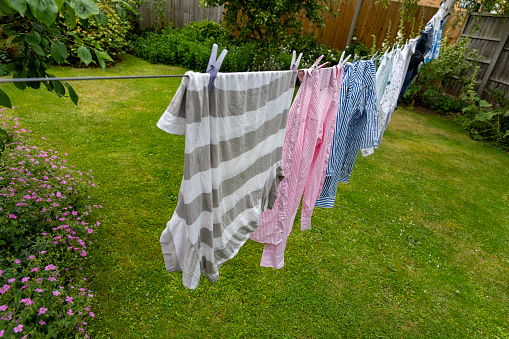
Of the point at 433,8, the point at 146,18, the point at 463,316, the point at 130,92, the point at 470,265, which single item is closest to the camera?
the point at 463,316

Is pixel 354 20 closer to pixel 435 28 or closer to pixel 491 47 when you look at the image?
pixel 491 47

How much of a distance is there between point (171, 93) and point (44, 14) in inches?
197

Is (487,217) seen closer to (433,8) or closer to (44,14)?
(44,14)

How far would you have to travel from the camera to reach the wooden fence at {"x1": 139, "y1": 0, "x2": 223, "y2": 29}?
809cm

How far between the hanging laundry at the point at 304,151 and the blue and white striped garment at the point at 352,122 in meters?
0.12

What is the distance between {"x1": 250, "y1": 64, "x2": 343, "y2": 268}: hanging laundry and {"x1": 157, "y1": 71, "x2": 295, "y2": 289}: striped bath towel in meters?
0.16

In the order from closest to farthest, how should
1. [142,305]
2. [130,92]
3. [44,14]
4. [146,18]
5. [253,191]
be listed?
[44,14] → [253,191] → [142,305] → [130,92] → [146,18]

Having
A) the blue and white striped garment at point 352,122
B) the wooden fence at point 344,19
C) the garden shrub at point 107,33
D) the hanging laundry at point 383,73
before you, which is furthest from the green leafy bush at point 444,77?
the garden shrub at point 107,33

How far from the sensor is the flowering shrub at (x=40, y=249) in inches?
61.6

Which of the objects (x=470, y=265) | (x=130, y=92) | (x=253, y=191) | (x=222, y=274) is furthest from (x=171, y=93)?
(x=470, y=265)

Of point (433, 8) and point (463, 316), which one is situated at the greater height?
point (433, 8)

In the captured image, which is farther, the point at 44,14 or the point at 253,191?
the point at 253,191

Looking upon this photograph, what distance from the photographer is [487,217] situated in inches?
151

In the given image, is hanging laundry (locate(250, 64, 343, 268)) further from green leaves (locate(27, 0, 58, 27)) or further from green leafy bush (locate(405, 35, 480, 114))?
green leafy bush (locate(405, 35, 480, 114))
